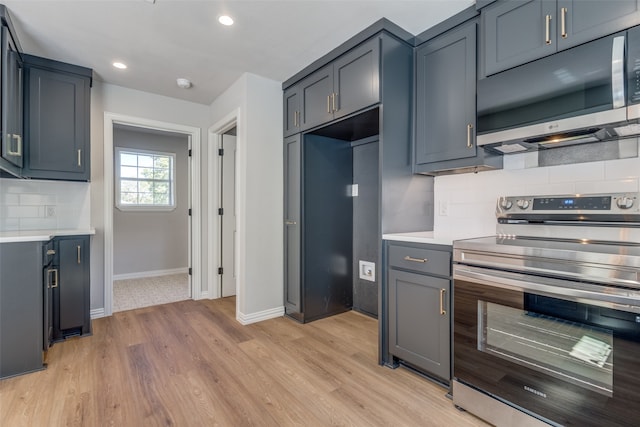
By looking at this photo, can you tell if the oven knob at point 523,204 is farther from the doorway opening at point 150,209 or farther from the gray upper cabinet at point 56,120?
the doorway opening at point 150,209

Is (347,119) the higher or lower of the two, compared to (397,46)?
lower

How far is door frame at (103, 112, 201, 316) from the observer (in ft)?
10.7

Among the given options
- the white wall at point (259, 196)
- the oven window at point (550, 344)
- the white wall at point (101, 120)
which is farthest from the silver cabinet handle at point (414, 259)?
the white wall at point (101, 120)

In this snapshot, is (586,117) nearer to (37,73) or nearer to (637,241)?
(637,241)

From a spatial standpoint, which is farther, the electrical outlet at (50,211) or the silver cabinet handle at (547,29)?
the electrical outlet at (50,211)

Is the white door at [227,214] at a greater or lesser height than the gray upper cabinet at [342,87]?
lesser

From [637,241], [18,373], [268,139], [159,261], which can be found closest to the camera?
[637,241]

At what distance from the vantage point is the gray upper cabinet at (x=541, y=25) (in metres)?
1.48

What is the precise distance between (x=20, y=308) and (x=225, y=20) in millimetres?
2419

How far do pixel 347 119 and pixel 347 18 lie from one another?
70 cm

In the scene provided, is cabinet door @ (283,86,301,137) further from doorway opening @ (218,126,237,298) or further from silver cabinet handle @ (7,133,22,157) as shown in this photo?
silver cabinet handle @ (7,133,22,157)

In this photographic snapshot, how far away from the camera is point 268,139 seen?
3.19 meters

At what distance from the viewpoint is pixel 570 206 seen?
1.76m

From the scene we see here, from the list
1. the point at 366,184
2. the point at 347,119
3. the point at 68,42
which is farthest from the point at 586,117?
the point at 68,42
